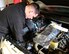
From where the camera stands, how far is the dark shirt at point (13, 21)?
2061mm

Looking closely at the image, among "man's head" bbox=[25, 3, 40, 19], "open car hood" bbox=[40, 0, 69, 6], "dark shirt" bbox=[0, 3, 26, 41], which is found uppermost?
"open car hood" bbox=[40, 0, 69, 6]

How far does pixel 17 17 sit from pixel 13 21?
7 centimetres

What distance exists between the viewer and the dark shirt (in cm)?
206

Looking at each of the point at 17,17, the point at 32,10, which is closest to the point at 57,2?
the point at 32,10

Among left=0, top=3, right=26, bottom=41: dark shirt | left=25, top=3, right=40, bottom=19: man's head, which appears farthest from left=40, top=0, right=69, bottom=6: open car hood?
left=0, top=3, right=26, bottom=41: dark shirt

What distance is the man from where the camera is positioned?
206 centimetres

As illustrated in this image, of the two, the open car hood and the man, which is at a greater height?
the open car hood

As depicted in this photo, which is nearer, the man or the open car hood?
the open car hood

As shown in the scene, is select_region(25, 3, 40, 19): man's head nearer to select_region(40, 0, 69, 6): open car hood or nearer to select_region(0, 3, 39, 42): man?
select_region(0, 3, 39, 42): man

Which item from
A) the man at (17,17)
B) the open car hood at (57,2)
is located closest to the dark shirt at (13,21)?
the man at (17,17)

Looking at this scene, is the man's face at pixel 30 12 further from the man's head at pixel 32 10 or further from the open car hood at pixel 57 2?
the open car hood at pixel 57 2

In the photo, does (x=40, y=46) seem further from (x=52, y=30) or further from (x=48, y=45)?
(x=52, y=30)

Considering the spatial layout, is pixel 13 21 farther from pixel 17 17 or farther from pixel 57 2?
pixel 57 2

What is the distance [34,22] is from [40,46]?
49 centimetres
